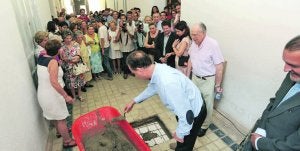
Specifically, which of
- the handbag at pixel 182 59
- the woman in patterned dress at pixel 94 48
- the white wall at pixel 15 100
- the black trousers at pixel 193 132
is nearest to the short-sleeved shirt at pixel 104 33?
the woman in patterned dress at pixel 94 48

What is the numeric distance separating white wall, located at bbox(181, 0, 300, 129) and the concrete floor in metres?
0.29

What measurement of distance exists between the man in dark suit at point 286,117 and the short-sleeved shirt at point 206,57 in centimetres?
116

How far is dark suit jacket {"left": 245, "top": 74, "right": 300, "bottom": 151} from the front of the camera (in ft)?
4.54

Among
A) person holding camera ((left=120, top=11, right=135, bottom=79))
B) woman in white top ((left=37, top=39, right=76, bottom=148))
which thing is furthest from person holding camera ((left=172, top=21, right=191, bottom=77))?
woman in white top ((left=37, top=39, right=76, bottom=148))

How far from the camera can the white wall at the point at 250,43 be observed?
2.37 m

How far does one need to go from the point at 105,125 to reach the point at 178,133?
116 centimetres

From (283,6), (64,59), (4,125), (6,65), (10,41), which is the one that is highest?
(283,6)

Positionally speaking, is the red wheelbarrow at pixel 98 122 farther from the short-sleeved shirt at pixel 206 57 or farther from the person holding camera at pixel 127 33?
the person holding camera at pixel 127 33

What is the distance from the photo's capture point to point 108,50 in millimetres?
5273

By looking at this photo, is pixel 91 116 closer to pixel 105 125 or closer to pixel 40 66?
pixel 105 125

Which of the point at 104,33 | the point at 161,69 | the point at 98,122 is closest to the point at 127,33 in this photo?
the point at 104,33

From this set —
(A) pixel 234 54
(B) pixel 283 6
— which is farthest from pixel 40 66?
(B) pixel 283 6

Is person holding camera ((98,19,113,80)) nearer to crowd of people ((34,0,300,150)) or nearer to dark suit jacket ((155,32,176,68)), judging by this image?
crowd of people ((34,0,300,150))

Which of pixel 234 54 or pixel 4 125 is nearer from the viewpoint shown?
pixel 4 125
